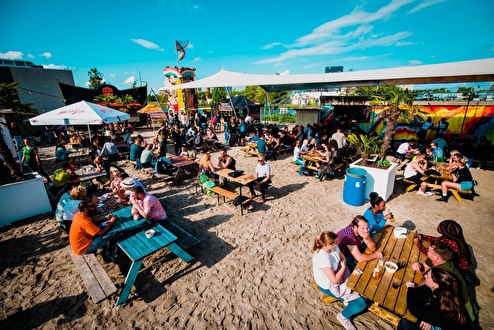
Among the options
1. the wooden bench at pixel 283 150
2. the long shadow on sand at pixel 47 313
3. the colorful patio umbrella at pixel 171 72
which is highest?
the colorful patio umbrella at pixel 171 72

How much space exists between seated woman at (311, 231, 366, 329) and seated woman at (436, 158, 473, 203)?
17.0ft

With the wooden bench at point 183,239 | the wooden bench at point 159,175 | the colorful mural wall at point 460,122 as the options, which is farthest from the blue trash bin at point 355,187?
the colorful mural wall at point 460,122

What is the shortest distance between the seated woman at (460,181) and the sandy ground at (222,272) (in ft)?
1.27

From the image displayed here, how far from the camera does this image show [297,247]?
14.4 ft

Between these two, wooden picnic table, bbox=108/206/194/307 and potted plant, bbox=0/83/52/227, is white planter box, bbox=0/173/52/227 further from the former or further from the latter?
wooden picnic table, bbox=108/206/194/307

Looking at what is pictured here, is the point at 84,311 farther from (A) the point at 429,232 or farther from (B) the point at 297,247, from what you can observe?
(A) the point at 429,232

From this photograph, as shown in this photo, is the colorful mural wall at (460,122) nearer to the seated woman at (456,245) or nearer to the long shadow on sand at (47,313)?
the seated woman at (456,245)

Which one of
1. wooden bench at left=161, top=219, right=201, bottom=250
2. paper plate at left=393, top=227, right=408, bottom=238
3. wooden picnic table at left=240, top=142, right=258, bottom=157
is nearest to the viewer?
paper plate at left=393, top=227, right=408, bottom=238

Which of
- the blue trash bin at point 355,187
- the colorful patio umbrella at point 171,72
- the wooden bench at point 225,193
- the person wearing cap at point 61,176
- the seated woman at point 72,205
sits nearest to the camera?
the seated woman at point 72,205

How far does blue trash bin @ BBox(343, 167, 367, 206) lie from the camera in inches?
227

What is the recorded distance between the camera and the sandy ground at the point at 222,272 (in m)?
3.02

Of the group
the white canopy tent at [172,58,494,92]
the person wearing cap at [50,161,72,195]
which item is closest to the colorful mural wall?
the white canopy tent at [172,58,494,92]

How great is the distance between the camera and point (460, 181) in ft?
19.2

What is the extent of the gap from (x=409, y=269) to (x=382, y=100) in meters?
5.62
